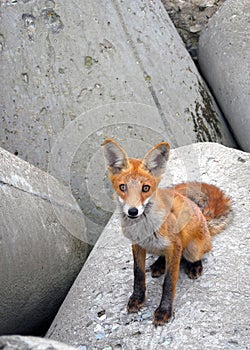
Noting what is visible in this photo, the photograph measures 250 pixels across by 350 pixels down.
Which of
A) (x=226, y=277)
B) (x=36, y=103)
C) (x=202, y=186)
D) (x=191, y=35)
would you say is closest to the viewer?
(x=226, y=277)

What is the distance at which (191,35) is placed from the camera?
566cm

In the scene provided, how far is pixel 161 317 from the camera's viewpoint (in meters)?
2.86

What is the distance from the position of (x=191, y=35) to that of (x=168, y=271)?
3306 millimetres

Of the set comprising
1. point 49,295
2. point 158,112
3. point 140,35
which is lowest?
point 49,295

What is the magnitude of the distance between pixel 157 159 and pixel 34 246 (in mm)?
925

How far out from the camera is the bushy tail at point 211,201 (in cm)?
344

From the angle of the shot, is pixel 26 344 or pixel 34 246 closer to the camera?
pixel 26 344

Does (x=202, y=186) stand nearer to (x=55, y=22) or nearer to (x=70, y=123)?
(x=70, y=123)

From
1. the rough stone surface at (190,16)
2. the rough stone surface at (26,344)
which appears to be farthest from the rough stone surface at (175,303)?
the rough stone surface at (190,16)

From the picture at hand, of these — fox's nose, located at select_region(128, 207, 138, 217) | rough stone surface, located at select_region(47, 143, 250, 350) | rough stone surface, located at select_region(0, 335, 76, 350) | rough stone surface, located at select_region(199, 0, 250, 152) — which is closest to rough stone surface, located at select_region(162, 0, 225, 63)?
rough stone surface, located at select_region(199, 0, 250, 152)

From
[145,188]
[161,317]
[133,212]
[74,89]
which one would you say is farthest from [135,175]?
[74,89]

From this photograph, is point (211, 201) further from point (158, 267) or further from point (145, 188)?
point (145, 188)

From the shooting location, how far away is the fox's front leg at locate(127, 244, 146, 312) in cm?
293

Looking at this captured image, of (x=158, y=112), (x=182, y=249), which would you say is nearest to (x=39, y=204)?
(x=182, y=249)
